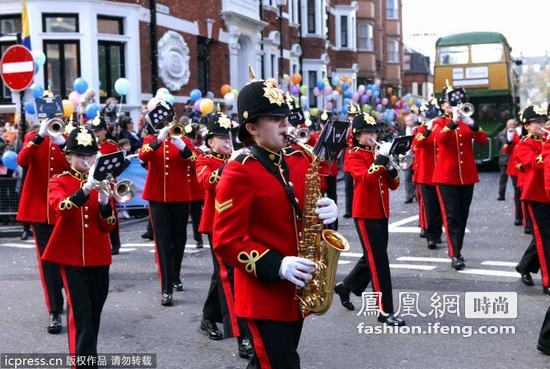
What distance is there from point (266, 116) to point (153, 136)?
5.79 m

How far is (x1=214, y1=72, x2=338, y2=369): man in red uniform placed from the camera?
4.18m

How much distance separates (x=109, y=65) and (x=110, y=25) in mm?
1090

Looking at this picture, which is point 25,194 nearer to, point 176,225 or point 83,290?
point 176,225

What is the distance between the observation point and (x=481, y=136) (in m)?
10.7

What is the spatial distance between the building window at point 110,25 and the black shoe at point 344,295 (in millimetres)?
15084

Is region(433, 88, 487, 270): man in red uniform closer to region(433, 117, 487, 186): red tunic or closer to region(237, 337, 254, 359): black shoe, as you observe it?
region(433, 117, 487, 186): red tunic

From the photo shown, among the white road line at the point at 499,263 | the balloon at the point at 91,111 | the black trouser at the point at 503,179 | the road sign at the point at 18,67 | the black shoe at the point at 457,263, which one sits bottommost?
the white road line at the point at 499,263

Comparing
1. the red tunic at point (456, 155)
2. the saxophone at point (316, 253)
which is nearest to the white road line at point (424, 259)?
the red tunic at point (456, 155)

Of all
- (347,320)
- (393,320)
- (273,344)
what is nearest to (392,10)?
(347,320)

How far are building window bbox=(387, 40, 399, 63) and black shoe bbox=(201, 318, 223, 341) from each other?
58.7 metres

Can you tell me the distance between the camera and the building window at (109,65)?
21531 millimetres

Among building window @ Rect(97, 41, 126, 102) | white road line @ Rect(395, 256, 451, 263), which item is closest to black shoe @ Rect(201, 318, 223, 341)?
white road line @ Rect(395, 256, 451, 263)

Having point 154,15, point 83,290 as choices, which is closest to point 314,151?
point 83,290

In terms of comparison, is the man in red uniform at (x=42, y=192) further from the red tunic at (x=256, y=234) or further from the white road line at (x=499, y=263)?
the white road line at (x=499, y=263)
